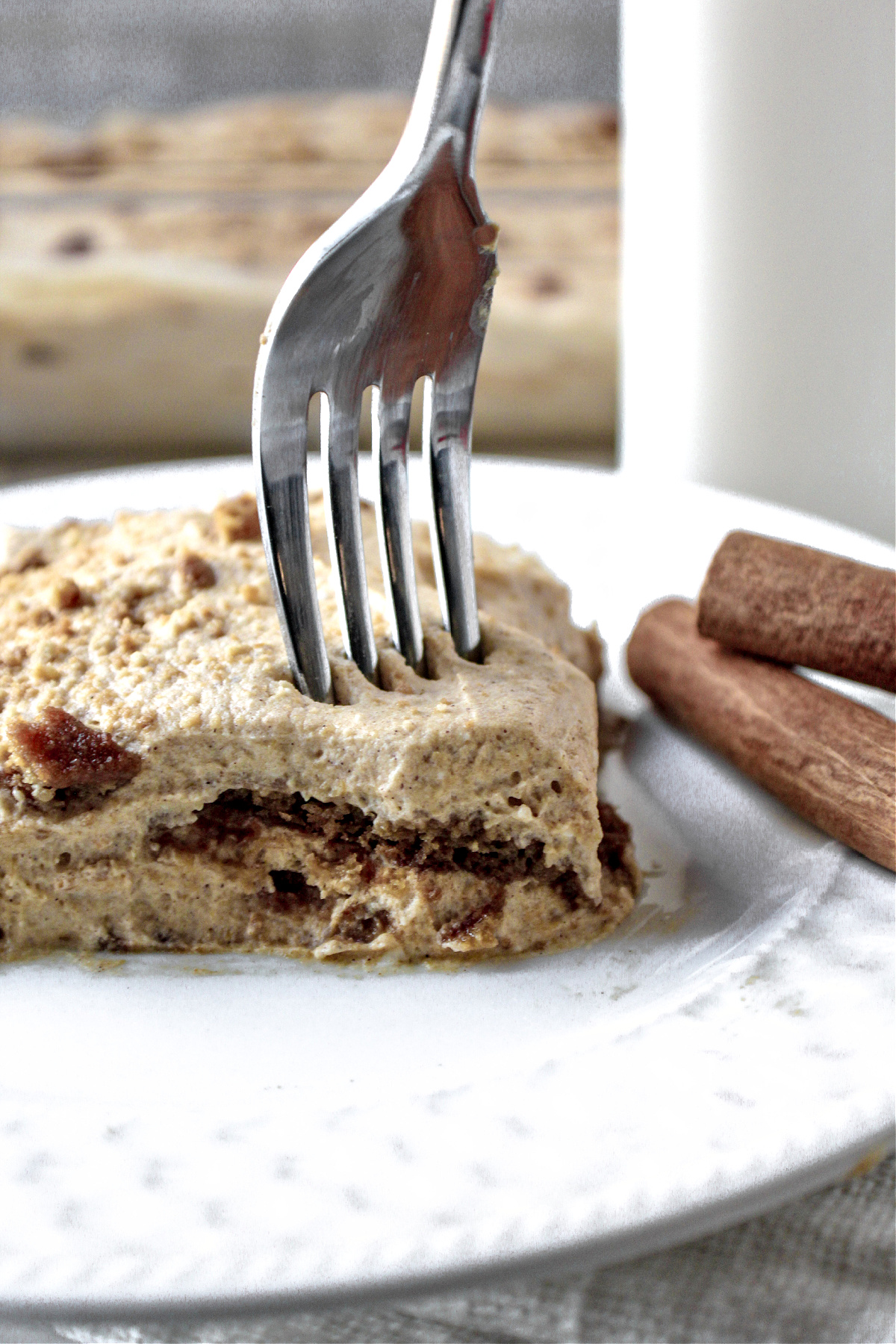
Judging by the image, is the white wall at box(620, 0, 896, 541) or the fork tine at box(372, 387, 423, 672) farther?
the white wall at box(620, 0, 896, 541)

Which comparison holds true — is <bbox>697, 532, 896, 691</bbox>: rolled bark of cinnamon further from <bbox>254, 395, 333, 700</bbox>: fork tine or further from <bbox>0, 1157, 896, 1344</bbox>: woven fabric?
<bbox>0, 1157, 896, 1344</bbox>: woven fabric

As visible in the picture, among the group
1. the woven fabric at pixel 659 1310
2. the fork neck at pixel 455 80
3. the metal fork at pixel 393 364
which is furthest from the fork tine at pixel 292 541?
the woven fabric at pixel 659 1310

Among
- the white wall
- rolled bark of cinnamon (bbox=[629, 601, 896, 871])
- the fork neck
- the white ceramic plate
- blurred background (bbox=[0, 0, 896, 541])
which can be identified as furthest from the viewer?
blurred background (bbox=[0, 0, 896, 541])

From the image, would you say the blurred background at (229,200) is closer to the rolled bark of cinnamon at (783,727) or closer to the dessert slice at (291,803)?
the rolled bark of cinnamon at (783,727)

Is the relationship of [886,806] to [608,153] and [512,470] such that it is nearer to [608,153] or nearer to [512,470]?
[512,470]

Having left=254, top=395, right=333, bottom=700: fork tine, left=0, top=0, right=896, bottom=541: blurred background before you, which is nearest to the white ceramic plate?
left=254, top=395, right=333, bottom=700: fork tine

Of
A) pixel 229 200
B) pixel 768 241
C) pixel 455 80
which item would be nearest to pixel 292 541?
pixel 455 80
